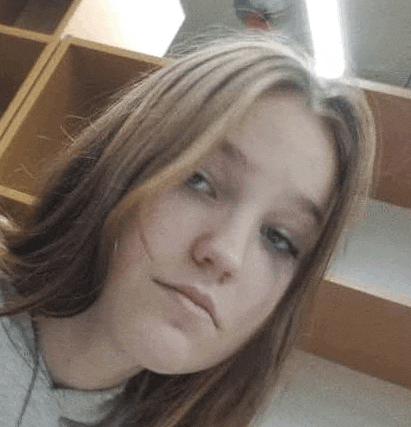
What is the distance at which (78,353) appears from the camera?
3.01ft

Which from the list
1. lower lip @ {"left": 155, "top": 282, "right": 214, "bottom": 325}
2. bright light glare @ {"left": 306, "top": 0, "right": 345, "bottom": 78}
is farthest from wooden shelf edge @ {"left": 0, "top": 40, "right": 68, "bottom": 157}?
lower lip @ {"left": 155, "top": 282, "right": 214, "bottom": 325}

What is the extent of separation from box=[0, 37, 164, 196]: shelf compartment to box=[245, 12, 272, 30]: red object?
406 millimetres

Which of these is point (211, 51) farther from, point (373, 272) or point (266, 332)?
point (373, 272)

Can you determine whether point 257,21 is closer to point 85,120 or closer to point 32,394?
point 85,120

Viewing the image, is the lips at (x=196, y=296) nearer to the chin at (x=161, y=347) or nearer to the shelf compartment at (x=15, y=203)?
the chin at (x=161, y=347)

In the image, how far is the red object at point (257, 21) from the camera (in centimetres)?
180

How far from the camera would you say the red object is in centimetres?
180

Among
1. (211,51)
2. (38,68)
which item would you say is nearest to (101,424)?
(211,51)

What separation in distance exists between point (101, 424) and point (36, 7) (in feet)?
5.66

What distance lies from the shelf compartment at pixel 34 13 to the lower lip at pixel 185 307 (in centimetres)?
163

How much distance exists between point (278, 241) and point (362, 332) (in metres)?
0.55

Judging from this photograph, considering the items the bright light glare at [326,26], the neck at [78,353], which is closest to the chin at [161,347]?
the neck at [78,353]

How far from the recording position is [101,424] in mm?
966

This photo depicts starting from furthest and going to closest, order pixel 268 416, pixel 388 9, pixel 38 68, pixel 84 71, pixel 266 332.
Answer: pixel 388 9 < pixel 84 71 < pixel 38 68 < pixel 268 416 < pixel 266 332
